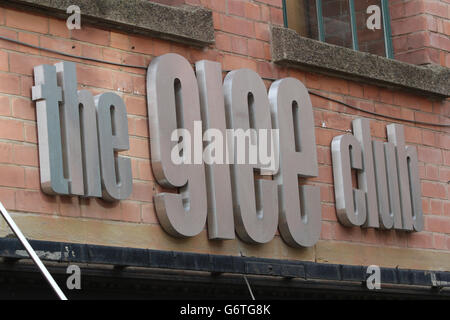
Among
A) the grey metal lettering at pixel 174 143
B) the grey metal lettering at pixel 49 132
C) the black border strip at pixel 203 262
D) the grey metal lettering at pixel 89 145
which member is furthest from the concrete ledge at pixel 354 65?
the grey metal lettering at pixel 49 132

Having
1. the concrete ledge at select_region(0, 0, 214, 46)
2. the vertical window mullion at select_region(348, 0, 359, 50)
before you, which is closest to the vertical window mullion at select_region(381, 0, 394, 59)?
the vertical window mullion at select_region(348, 0, 359, 50)

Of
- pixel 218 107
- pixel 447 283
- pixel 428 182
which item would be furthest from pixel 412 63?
pixel 218 107

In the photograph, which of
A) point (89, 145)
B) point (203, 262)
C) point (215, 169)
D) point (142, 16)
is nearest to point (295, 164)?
point (215, 169)

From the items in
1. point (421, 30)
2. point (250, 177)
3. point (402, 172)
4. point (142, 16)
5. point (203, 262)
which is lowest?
point (203, 262)

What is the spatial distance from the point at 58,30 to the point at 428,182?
13.3 feet

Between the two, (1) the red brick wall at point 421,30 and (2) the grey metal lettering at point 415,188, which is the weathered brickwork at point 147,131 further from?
(2) the grey metal lettering at point 415,188

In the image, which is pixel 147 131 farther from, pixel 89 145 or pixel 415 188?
pixel 415 188

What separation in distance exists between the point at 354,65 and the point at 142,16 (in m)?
2.34

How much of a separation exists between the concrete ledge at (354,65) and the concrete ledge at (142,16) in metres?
0.83

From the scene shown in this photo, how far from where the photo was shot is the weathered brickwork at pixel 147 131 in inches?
303

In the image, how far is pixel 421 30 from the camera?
11.1m

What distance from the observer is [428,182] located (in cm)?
1068
